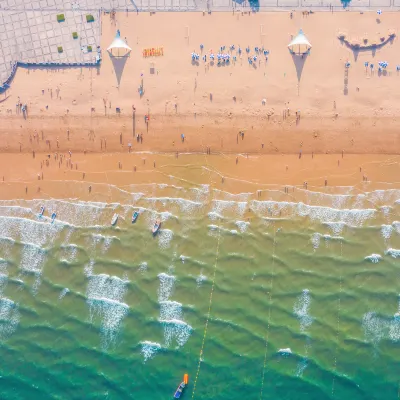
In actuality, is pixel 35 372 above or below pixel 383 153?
below

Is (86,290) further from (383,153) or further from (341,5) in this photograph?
(341,5)

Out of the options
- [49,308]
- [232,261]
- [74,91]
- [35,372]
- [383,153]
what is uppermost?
[74,91]

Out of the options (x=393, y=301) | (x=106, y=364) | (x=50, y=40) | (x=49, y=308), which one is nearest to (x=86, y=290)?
(x=49, y=308)

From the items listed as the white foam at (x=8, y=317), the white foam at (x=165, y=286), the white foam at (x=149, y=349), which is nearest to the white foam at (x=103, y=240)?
the white foam at (x=165, y=286)

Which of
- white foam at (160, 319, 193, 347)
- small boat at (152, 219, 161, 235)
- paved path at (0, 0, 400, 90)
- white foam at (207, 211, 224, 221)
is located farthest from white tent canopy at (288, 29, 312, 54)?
white foam at (160, 319, 193, 347)

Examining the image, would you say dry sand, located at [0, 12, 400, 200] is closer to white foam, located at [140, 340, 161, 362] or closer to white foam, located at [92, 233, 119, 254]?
white foam, located at [92, 233, 119, 254]

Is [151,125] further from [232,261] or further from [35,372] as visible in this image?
[35,372]

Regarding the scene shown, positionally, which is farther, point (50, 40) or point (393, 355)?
point (50, 40)

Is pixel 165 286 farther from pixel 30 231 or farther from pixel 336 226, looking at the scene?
pixel 336 226
